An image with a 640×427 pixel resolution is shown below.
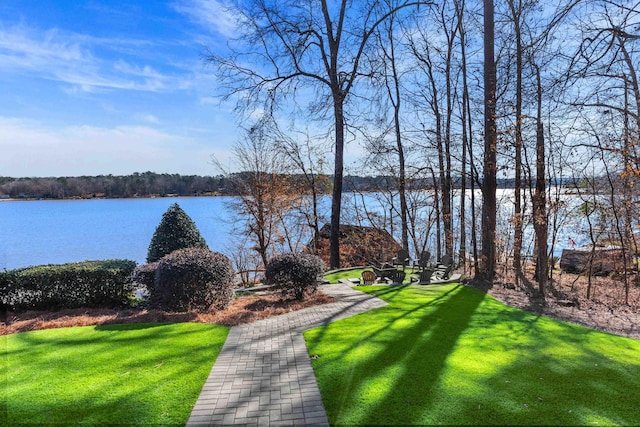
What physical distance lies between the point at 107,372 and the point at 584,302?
1043cm

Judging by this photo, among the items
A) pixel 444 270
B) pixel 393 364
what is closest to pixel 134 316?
pixel 393 364

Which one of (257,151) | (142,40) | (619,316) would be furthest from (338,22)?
(619,316)

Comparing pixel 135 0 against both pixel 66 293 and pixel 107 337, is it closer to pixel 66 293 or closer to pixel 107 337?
pixel 107 337

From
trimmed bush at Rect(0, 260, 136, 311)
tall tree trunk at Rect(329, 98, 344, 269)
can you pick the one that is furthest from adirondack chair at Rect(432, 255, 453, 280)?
trimmed bush at Rect(0, 260, 136, 311)

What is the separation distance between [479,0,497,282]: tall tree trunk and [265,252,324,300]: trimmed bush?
5407mm

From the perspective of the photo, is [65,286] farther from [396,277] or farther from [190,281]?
[396,277]

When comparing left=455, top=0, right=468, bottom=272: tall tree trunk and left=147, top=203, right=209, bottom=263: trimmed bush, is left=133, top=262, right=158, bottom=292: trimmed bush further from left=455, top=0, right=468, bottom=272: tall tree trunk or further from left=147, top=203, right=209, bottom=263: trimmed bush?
left=455, top=0, right=468, bottom=272: tall tree trunk

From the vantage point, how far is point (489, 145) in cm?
1018

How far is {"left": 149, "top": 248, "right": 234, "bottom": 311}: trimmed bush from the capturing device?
702 centimetres

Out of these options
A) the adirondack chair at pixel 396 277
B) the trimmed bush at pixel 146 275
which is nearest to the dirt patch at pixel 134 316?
the trimmed bush at pixel 146 275

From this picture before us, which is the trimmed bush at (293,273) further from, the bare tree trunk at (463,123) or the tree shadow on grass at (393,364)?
the bare tree trunk at (463,123)

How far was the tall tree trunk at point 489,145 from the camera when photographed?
33.5ft

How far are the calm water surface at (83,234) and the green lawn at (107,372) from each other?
17.2 feet

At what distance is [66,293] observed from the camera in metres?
7.57
